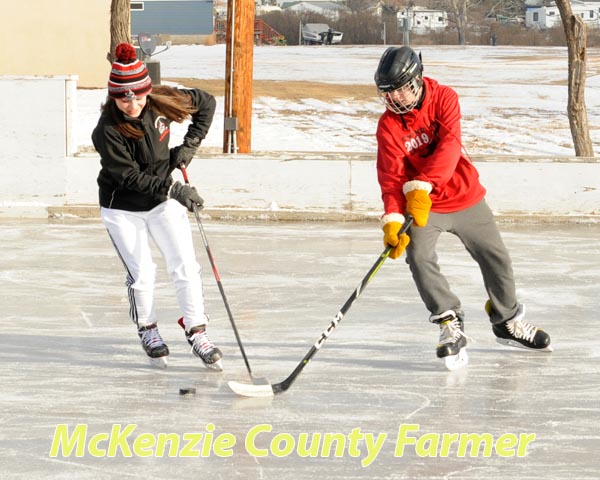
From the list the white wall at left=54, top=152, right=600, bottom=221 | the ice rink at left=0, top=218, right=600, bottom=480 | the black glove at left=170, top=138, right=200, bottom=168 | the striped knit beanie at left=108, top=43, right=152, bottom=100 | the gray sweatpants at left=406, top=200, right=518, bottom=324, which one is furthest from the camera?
Result: the white wall at left=54, top=152, right=600, bottom=221

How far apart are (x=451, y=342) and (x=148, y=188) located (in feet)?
5.24

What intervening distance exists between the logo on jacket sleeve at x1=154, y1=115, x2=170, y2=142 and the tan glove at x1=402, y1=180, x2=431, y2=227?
1.18 metres

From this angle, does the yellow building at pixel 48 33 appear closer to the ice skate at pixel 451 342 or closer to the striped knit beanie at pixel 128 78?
the striped knit beanie at pixel 128 78

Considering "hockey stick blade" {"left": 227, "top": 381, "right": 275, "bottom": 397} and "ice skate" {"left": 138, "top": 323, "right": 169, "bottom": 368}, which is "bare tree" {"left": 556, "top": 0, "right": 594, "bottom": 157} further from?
"hockey stick blade" {"left": 227, "top": 381, "right": 275, "bottom": 397}

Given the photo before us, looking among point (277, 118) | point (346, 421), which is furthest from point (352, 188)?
point (277, 118)

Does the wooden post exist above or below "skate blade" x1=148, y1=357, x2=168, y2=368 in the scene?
above

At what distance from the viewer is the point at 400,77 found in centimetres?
555

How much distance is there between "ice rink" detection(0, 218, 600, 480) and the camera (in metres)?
4.47

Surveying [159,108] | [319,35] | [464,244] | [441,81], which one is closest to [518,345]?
[464,244]

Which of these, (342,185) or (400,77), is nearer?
(400,77)

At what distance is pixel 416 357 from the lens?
6164 mm

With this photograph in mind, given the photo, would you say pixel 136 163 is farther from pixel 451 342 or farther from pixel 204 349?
pixel 451 342

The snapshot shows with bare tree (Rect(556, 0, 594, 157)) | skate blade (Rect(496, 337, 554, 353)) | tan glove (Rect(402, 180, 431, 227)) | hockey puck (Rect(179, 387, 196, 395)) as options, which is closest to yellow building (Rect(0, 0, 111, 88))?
bare tree (Rect(556, 0, 594, 157))

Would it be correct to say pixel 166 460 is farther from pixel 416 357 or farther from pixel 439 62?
pixel 439 62
